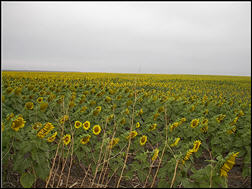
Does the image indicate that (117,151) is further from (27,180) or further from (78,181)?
(27,180)

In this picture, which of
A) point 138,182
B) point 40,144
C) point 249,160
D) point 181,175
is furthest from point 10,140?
point 249,160

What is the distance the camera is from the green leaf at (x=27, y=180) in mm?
2537

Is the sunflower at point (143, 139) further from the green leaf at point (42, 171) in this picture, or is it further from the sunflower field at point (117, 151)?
the green leaf at point (42, 171)

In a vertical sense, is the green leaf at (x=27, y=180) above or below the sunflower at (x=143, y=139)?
below

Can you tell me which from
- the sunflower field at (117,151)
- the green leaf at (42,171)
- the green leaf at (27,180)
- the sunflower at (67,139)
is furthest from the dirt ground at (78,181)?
the sunflower at (67,139)

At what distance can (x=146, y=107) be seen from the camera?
636 cm

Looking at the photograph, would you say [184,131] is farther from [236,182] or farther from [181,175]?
[181,175]

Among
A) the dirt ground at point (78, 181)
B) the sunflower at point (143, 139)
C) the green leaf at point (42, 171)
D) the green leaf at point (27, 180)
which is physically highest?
the sunflower at point (143, 139)

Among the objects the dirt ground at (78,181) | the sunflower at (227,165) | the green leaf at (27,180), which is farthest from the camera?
the dirt ground at (78,181)

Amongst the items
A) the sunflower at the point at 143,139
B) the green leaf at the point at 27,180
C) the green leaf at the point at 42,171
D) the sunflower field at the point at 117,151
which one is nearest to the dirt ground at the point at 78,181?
the sunflower field at the point at 117,151

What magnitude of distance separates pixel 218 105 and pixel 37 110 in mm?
5685

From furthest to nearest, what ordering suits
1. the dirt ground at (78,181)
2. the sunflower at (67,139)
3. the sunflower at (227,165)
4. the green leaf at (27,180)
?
the sunflower at (67,139), the dirt ground at (78,181), the green leaf at (27,180), the sunflower at (227,165)

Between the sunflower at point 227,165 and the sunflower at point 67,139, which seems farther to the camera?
the sunflower at point 67,139

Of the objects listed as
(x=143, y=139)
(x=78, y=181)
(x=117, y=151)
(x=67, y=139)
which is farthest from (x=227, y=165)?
(x=67, y=139)
